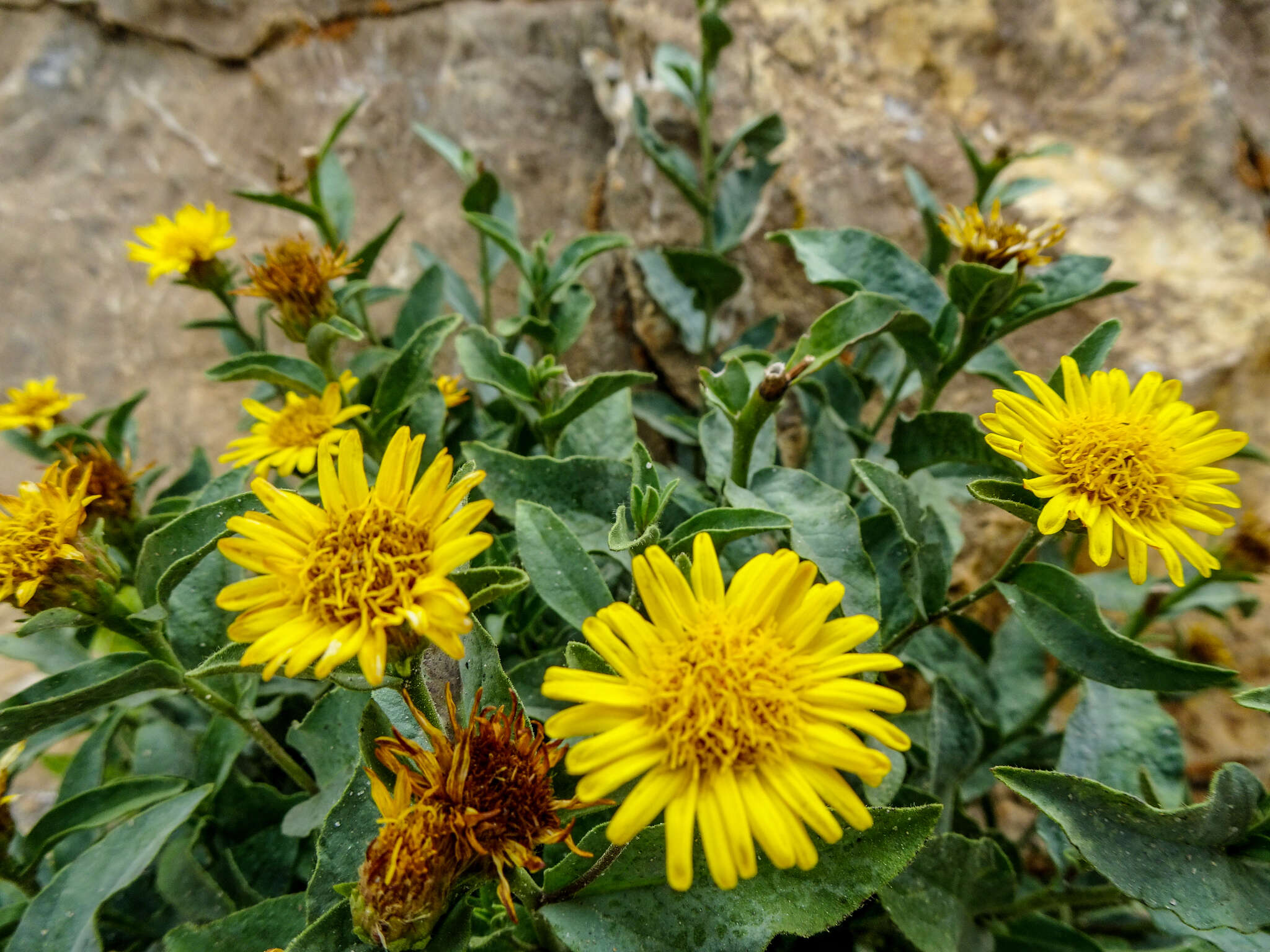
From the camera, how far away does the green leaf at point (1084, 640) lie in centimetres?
105

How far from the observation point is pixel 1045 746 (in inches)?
63.5

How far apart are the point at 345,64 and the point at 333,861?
293cm

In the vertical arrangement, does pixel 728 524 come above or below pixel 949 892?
above

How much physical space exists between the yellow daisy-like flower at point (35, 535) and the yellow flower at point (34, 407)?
71 cm

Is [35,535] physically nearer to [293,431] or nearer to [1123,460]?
[293,431]

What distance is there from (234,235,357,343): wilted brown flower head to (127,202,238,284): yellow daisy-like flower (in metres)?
0.25

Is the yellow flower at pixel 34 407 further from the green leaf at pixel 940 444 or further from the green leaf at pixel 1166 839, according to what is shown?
the green leaf at pixel 1166 839

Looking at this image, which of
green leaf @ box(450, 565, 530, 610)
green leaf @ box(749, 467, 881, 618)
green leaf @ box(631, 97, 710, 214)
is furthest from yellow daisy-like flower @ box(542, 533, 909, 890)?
green leaf @ box(631, 97, 710, 214)

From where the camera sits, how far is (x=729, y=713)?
82 cm

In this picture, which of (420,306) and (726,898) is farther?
(420,306)

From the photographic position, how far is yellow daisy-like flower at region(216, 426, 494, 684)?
0.83m

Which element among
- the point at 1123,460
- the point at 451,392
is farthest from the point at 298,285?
the point at 1123,460

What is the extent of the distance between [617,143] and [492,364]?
148 cm

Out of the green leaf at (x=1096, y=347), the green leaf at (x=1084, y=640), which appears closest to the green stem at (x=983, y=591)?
the green leaf at (x=1084, y=640)
